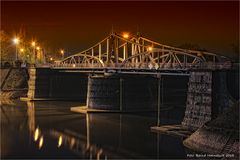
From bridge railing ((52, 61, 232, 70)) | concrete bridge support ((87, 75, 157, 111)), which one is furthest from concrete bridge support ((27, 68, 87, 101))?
concrete bridge support ((87, 75, 157, 111))

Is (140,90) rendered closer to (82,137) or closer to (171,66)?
(171,66)

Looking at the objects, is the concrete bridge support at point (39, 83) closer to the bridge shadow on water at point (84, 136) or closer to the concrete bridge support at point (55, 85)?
the concrete bridge support at point (55, 85)

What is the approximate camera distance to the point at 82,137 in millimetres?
48562

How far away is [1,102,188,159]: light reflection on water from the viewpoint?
131 feet

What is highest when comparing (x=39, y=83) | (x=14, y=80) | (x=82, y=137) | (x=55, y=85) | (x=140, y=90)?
(x=14, y=80)

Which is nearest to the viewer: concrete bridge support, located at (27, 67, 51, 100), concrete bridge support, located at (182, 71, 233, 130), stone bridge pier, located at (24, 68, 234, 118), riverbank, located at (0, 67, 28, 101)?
concrete bridge support, located at (182, 71, 233, 130)

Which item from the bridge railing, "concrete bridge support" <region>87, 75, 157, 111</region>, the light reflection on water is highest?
the bridge railing

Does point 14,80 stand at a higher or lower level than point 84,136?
higher

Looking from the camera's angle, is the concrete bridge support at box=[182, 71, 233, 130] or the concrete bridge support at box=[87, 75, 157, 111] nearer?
the concrete bridge support at box=[182, 71, 233, 130]

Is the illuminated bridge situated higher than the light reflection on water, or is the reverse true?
the illuminated bridge

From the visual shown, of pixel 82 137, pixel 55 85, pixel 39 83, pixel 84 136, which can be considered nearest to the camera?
pixel 82 137

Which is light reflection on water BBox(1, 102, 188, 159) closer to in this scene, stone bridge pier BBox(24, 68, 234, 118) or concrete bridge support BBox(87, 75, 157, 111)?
concrete bridge support BBox(87, 75, 157, 111)

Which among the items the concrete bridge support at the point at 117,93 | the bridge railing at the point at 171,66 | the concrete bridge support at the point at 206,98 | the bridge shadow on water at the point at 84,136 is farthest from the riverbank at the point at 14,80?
the concrete bridge support at the point at 206,98

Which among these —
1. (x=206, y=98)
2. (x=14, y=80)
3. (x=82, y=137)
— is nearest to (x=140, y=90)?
(x=82, y=137)
